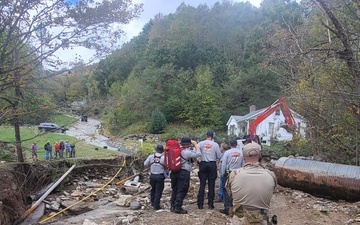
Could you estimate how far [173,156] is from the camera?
730 cm

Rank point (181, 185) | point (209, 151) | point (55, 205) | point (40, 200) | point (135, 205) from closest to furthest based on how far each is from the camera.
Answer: point (181, 185)
point (209, 151)
point (135, 205)
point (40, 200)
point (55, 205)

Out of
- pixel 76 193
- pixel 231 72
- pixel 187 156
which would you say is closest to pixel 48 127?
pixel 76 193

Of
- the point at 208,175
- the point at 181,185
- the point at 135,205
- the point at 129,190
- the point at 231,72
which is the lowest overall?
the point at 129,190

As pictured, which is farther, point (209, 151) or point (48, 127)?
point (48, 127)

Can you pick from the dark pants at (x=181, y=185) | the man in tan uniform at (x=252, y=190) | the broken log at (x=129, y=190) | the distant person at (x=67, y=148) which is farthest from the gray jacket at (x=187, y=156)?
the distant person at (x=67, y=148)

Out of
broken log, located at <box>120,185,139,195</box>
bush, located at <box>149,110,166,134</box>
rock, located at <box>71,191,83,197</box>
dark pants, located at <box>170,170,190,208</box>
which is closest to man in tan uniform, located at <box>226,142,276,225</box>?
dark pants, located at <box>170,170,190,208</box>

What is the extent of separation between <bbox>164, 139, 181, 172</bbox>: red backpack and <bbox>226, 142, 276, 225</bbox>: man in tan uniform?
3743mm

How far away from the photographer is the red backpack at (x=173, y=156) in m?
7.29

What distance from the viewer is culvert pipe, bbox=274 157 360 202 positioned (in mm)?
8359

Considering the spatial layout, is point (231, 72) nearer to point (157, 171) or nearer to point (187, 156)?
point (157, 171)

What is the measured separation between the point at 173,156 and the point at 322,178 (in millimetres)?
4305

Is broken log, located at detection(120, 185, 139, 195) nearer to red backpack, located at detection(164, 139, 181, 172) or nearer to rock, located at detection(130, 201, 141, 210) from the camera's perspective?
rock, located at detection(130, 201, 141, 210)

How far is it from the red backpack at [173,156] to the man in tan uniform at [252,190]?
12.3ft

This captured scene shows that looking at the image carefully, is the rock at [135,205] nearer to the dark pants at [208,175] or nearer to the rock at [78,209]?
the rock at [78,209]
